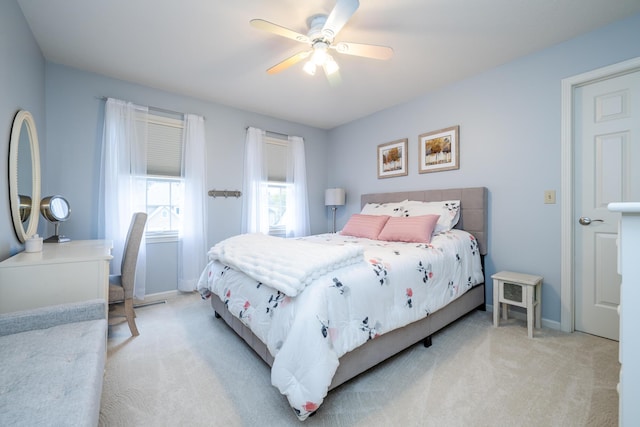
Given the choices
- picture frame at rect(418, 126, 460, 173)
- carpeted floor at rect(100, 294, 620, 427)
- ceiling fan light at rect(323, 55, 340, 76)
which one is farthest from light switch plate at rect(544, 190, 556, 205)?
ceiling fan light at rect(323, 55, 340, 76)

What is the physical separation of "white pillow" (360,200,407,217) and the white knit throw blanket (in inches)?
62.6

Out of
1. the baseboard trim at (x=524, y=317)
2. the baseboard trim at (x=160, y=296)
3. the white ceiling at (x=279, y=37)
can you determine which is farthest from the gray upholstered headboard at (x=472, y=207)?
the baseboard trim at (x=160, y=296)

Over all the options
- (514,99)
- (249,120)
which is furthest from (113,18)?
(514,99)

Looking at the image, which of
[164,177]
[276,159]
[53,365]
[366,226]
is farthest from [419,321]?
[164,177]

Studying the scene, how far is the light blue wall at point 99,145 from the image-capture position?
8.64 feet

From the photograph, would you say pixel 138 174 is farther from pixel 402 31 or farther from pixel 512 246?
pixel 512 246

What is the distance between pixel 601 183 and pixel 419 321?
6.14 feet

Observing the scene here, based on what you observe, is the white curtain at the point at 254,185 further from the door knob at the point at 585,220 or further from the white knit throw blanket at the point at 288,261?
the door knob at the point at 585,220

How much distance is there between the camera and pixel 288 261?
5.19ft

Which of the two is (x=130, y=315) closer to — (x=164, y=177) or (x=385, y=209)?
(x=164, y=177)

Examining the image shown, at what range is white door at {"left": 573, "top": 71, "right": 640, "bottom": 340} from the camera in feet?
6.64

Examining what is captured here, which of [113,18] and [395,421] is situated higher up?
[113,18]

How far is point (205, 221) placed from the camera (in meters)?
3.39

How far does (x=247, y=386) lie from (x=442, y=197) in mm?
2644
